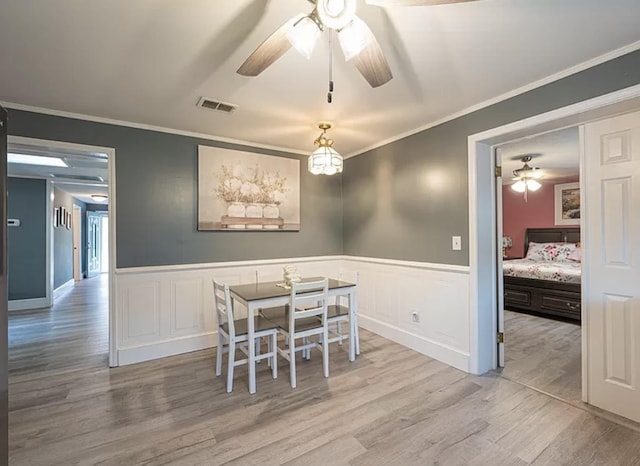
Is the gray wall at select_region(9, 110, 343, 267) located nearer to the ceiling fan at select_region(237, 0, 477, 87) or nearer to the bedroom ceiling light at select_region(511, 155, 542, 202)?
the ceiling fan at select_region(237, 0, 477, 87)

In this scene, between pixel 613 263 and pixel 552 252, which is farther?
pixel 552 252

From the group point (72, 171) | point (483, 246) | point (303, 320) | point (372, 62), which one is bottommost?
point (303, 320)

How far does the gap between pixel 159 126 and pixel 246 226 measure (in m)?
1.38

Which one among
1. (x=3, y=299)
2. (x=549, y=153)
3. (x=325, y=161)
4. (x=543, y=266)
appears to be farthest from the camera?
(x=543, y=266)

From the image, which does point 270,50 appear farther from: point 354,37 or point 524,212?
point 524,212

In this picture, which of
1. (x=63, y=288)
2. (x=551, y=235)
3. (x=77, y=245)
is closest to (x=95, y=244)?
(x=77, y=245)

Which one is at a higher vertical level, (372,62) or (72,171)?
(72,171)

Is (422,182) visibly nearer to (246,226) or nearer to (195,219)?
(246,226)

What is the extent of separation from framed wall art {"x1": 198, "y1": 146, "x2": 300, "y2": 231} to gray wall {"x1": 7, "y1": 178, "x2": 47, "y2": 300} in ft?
13.8

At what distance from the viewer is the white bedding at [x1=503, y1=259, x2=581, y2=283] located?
4.16 meters

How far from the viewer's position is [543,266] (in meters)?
4.71

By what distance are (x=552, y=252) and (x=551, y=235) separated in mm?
669

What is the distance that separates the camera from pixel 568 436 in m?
1.88

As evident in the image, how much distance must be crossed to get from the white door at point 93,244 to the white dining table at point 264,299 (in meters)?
9.31
